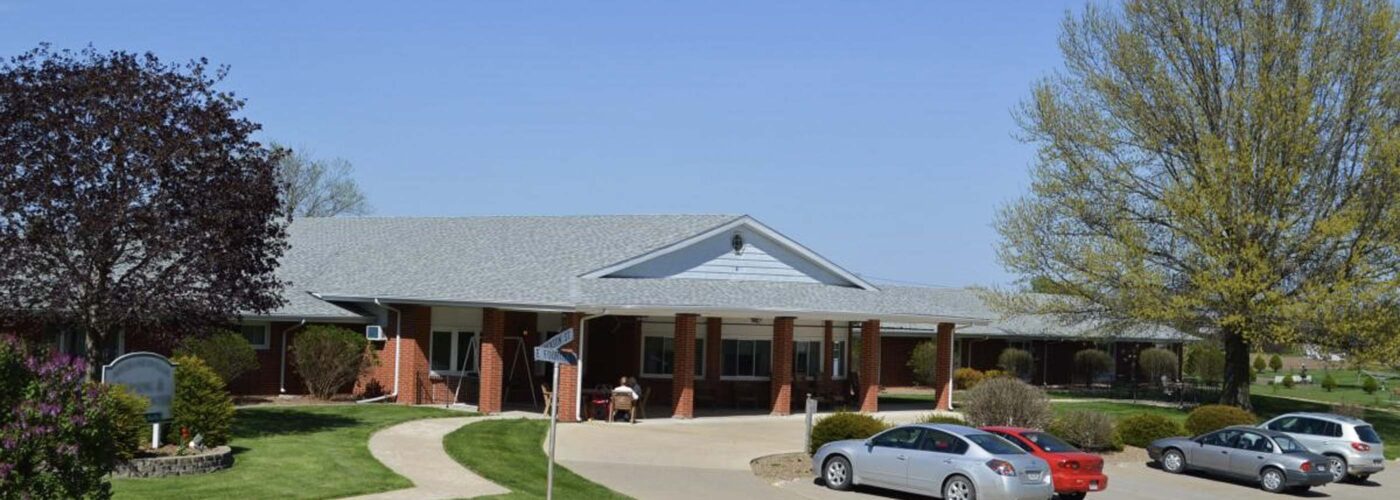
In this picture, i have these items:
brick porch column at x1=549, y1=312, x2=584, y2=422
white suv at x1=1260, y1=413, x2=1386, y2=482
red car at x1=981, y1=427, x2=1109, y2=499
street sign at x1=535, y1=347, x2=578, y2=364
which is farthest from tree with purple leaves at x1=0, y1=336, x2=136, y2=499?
white suv at x1=1260, y1=413, x2=1386, y2=482

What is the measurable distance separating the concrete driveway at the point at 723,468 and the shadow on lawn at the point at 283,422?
4.73 metres

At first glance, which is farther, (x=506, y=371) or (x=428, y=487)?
(x=506, y=371)

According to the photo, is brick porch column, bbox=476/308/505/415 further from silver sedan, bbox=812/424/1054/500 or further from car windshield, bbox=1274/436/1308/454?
car windshield, bbox=1274/436/1308/454

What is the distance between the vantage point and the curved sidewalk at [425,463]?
2017 cm

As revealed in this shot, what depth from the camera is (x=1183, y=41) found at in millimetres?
40312

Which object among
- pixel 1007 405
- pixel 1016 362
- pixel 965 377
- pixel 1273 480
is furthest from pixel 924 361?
pixel 1273 480

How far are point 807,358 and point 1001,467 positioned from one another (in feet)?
62.3

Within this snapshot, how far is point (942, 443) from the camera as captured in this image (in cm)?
2242

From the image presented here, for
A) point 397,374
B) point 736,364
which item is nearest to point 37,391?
point 397,374

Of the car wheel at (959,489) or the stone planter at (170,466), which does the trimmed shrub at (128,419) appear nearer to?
the stone planter at (170,466)

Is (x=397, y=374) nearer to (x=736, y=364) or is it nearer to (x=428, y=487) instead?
(x=736, y=364)

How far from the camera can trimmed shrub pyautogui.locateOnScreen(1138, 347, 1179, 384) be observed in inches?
2345

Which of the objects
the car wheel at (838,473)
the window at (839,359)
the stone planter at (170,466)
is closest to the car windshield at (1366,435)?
the car wheel at (838,473)

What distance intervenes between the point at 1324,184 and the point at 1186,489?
15566 millimetres
